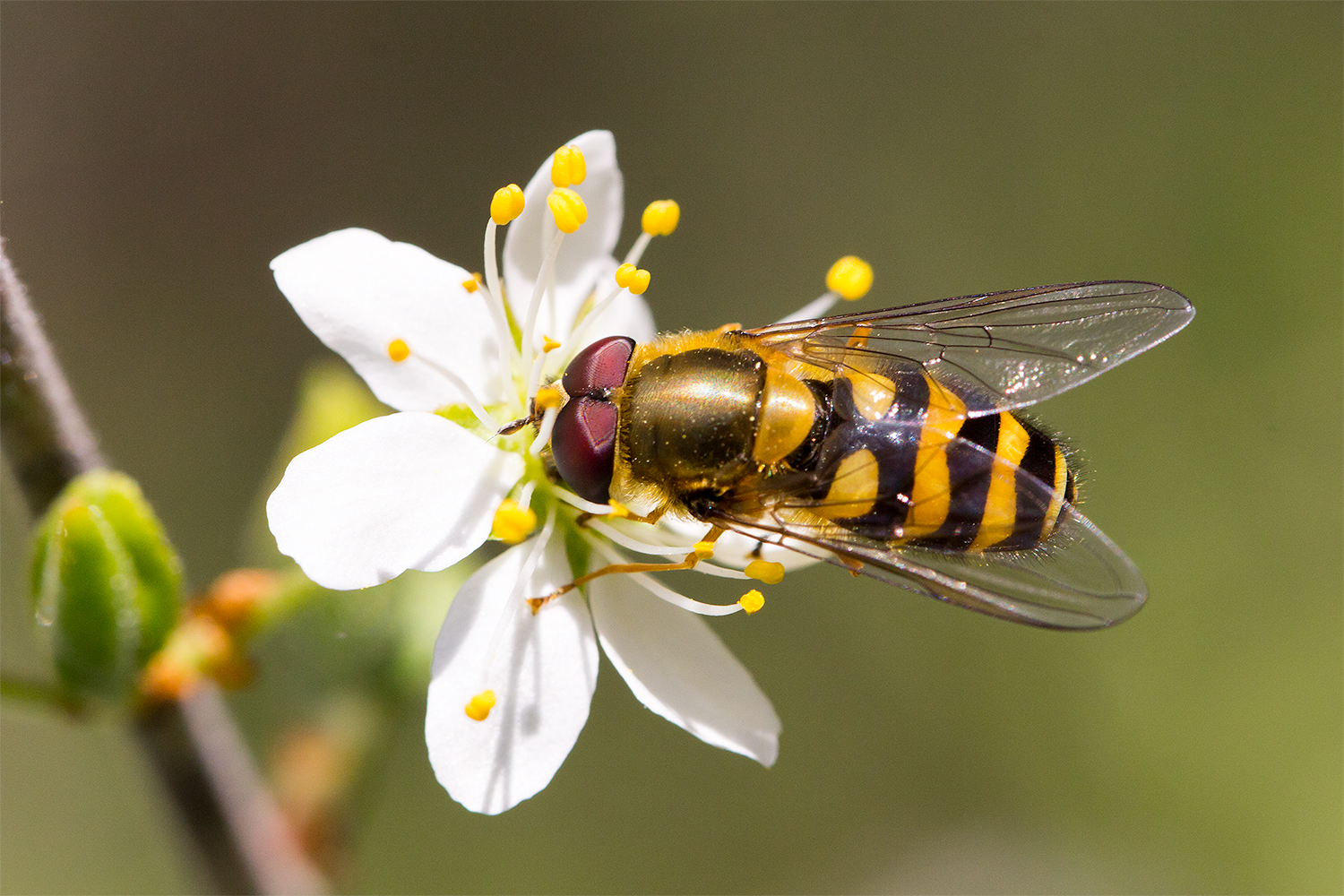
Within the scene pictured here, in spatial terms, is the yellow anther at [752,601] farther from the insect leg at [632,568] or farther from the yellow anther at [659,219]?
the yellow anther at [659,219]

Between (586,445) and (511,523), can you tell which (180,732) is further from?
(586,445)

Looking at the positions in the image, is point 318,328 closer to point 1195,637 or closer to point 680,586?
point 680,586

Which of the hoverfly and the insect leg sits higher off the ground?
the hoverfly

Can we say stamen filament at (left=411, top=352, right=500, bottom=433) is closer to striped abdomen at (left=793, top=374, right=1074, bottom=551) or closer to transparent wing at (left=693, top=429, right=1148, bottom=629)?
transparent wing at (left=693, top=429, right=1148, bottom=629)

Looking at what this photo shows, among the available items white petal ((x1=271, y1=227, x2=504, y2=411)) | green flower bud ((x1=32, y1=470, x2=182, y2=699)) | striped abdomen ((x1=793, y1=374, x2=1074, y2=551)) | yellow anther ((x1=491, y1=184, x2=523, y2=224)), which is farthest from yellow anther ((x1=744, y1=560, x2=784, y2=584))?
green flower bud ((x1=32, y1=470, x2=182, y2=699))

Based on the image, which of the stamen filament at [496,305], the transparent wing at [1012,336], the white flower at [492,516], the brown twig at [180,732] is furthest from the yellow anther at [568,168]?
the brown twig at [180,732]

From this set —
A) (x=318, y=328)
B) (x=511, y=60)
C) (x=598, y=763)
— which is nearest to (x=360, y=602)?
(x=318, y=328)
